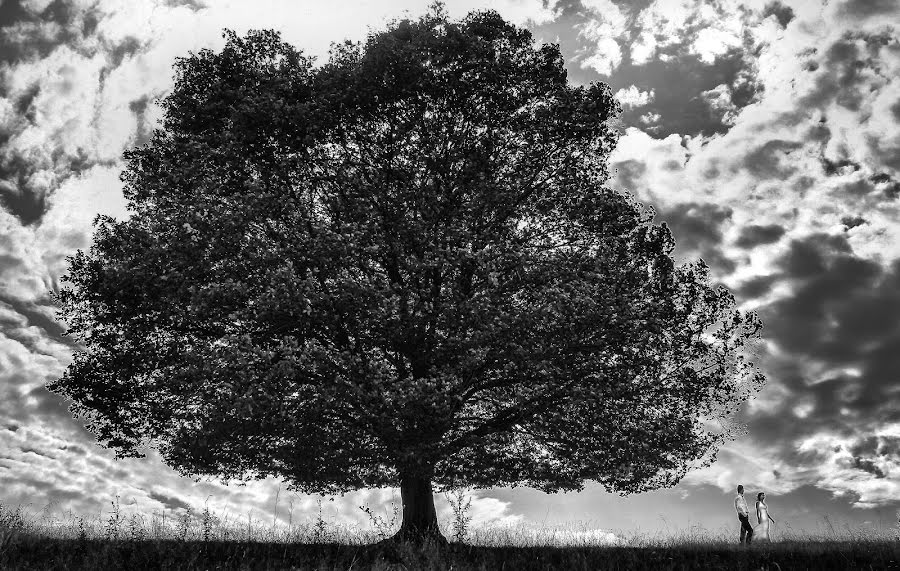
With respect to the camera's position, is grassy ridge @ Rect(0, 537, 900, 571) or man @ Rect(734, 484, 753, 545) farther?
man @ Rect(734, 484, 753, 545)

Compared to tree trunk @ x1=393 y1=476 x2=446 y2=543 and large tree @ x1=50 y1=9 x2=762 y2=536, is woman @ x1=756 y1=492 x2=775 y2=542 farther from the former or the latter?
tree trunk @ x1=393 y1=476 x2=446 y2=543

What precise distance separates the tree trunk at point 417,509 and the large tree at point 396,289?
0.07 metres

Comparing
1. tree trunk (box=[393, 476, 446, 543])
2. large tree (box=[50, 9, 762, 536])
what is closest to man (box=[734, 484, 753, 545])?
large tree (box=[50, 9, 762, 536])

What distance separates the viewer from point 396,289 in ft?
65.8

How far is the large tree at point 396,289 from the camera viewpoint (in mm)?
18766

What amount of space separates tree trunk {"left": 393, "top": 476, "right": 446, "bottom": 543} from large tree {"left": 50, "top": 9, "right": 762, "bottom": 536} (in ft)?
0.23

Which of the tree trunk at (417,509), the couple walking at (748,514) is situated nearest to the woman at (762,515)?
the couple walking at (748,514)

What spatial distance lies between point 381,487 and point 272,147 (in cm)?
1158

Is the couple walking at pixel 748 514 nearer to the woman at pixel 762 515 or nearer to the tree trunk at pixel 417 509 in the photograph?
the woman at pixel 762 515

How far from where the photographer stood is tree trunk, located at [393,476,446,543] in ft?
70.9

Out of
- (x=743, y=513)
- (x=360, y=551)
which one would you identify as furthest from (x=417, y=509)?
(x=743, y=513)

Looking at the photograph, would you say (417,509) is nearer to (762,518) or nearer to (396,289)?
(396,289)

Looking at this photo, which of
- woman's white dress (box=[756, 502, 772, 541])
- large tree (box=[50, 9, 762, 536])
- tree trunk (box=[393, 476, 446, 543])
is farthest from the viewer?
woman's white dress (box=[756, 502, 772, 541])

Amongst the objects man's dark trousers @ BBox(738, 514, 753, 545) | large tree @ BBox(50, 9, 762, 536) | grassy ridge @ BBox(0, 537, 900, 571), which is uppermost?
large tree @ BBox(50, 9, 762, 536)
